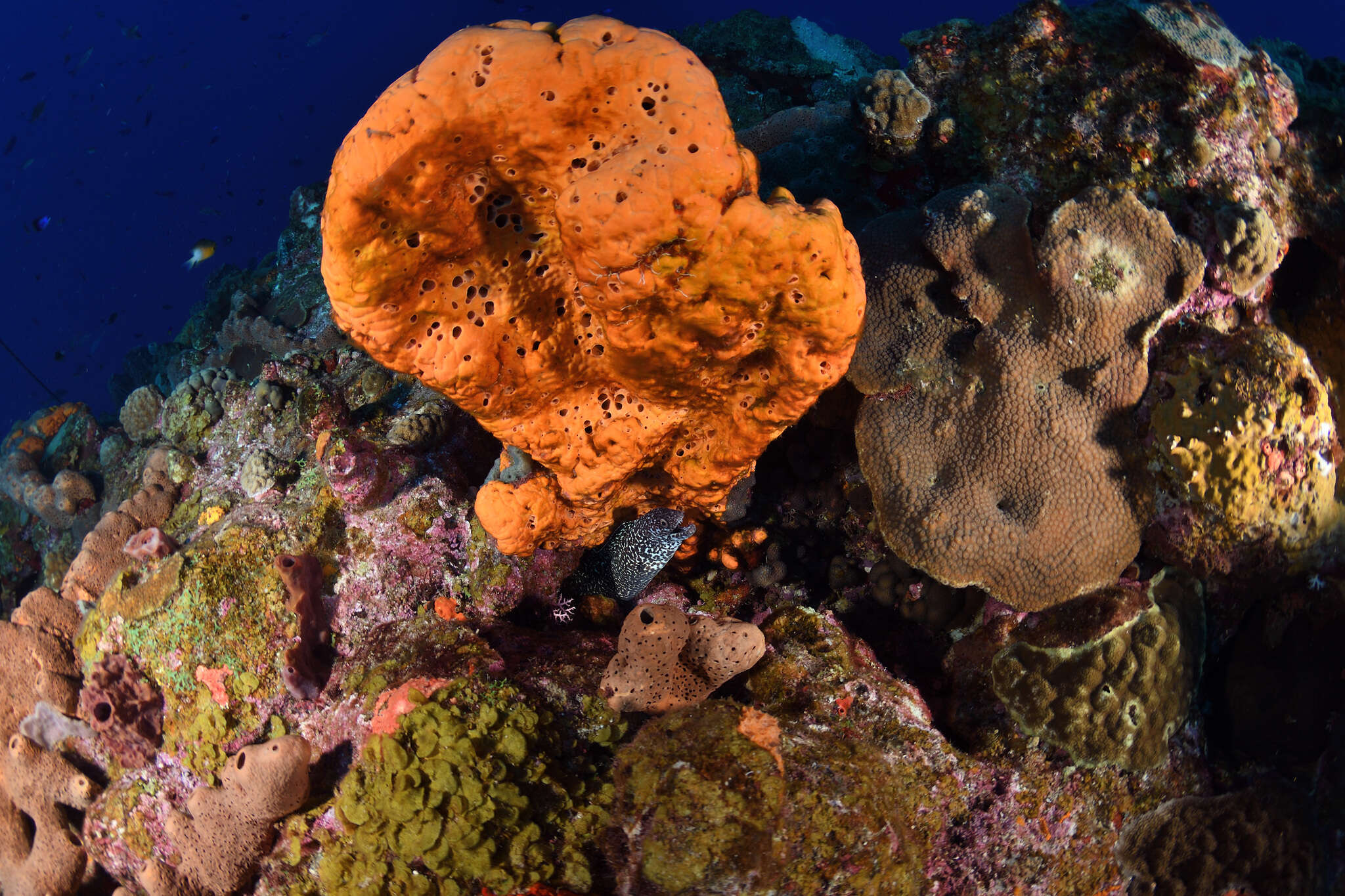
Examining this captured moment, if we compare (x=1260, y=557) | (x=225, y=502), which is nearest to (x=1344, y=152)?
(x=1260, y=557)

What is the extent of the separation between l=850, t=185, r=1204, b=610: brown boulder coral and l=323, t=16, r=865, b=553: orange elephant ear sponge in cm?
82

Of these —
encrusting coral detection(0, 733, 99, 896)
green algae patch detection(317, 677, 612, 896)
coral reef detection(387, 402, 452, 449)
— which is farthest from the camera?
coral reef detection(387, 402, 452, 449)

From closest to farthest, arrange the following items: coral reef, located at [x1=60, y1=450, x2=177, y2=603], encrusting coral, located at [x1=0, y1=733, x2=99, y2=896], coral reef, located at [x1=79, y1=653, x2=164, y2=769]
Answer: coral reef, located at [x1=79, y1=653, x2=164, y2=769], encrusting coral, located at [x1=0, y1=733, x2=99, y2=896], coral reef, located at [x1=60, y1=450, x2=177, y2=603]

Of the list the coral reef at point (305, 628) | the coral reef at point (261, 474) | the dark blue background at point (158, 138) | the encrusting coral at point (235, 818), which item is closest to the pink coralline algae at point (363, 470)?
the coral reef at point (305, 628)

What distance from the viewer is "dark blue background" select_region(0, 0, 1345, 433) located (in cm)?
3756

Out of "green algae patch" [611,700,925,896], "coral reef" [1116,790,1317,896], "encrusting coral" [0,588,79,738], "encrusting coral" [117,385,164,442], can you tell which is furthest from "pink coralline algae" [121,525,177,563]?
"coral reef" [1116,790,1317,896]

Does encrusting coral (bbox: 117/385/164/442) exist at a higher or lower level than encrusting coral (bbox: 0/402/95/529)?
higher

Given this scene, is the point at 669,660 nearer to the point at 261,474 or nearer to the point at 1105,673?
the point at 1105,673

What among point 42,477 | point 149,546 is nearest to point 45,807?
point 149,546

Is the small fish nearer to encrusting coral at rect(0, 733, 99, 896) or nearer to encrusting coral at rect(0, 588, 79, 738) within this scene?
encrusting coral at rect(0, 588, 79, 738)

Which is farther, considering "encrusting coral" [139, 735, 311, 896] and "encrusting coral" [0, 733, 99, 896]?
"encrusting coral" [0, 733, 99, 896]

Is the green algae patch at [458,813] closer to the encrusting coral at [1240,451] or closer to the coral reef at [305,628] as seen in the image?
the coral reef at [305,628]

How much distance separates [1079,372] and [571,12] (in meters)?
33.2

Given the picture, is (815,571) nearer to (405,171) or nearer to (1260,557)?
(1260,557)
